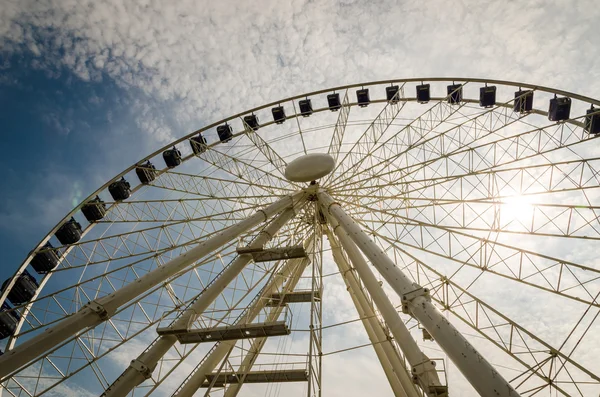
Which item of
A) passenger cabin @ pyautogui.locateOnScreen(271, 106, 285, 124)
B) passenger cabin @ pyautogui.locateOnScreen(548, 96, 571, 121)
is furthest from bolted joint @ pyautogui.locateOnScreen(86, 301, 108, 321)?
passenger cabin @ pyautogui.locateOnScreen(548, 96, 571, 121)

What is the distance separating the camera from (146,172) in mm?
23391

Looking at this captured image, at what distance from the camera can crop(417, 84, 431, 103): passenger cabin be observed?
2291cm

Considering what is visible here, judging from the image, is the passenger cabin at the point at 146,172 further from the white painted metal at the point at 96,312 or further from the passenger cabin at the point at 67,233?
the white painted metal at the point at 96,312

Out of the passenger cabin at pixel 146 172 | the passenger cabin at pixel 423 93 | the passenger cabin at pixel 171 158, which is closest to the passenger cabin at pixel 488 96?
the passenger cabin at pixel 423 93

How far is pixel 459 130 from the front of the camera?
19.9 m

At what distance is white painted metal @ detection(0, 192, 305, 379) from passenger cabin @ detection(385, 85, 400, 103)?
42.9 feet

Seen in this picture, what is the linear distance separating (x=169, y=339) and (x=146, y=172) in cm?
1362

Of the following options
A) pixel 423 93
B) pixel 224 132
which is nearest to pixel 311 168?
pixel 224 132

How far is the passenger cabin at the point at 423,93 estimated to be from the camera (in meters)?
22.9

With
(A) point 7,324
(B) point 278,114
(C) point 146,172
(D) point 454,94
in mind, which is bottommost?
(A) point 7,324

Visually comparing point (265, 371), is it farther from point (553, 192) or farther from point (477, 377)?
point (553, 192)

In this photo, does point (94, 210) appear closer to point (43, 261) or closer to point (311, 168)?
point (43, 261)

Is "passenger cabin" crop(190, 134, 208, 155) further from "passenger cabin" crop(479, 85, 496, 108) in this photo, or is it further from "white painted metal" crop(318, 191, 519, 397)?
"passenger cabin" crop(479, 85, 496, 108)

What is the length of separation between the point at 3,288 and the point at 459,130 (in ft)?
90.3
